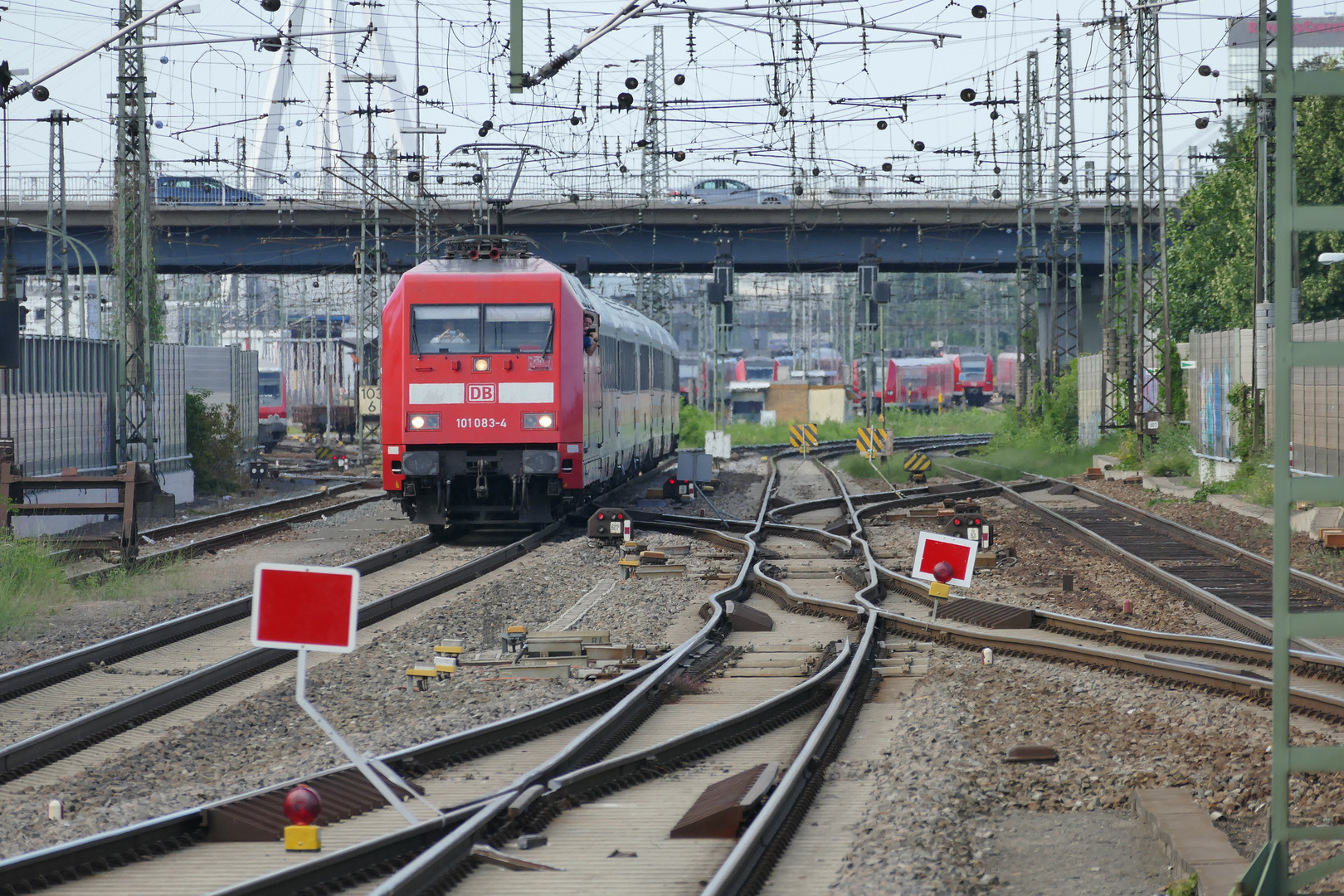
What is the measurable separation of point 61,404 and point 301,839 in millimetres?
20178

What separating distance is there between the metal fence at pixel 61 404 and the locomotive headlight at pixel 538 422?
26.1 ft

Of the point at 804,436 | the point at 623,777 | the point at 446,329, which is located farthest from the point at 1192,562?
the point at 804,436

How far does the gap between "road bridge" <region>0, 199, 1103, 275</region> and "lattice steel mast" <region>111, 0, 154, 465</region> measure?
22048 millimetres

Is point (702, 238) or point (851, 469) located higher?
point (702, 238)

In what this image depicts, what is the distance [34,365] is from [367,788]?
61.4 feet

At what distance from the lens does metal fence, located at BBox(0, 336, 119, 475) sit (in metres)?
22.5

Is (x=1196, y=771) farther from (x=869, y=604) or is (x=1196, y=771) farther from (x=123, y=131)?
(x=123, y=131)

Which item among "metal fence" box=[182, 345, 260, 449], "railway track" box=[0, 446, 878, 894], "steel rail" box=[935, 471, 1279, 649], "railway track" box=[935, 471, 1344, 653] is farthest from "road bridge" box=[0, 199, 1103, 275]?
"railway track" box=[0, 446, 878, 894]

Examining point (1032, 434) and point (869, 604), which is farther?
point (1032, 434)

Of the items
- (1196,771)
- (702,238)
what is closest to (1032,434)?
(702,238)

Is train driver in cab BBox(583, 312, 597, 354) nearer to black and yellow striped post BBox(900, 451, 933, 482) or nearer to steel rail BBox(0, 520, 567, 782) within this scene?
steel rail BBox(0, 520, 567, 782)

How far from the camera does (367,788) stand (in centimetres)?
708

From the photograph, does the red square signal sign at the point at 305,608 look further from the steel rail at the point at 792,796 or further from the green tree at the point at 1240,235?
the green tree at the point at 1240,235

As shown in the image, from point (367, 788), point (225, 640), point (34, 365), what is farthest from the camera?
point (34, 365)
